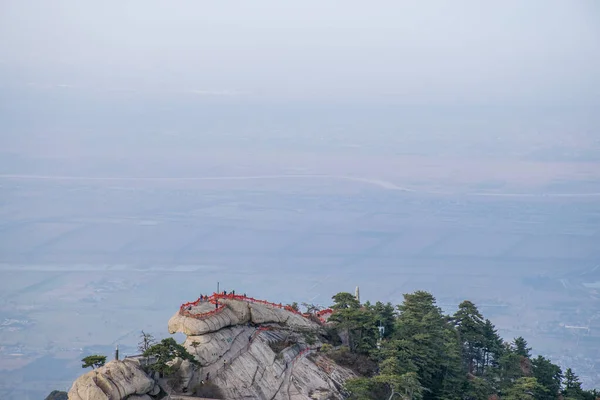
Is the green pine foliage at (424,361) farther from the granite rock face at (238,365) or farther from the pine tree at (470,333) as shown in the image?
the granite rock face at (238,365)

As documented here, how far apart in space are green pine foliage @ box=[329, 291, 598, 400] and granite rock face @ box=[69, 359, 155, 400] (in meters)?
12.8

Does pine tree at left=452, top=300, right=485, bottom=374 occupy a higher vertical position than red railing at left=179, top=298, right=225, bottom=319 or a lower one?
lower

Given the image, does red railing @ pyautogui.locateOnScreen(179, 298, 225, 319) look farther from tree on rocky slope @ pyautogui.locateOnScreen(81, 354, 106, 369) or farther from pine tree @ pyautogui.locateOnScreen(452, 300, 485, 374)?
pine tree @ pyautogui.locateOnScreen(452, 300, 485, 374)

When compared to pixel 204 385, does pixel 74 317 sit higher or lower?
lower

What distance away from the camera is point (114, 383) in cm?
4553

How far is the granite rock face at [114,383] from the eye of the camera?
44656 millimetres

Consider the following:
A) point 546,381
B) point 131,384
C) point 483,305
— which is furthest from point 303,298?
point 131,384

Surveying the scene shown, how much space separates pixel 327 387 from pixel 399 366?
216 inches

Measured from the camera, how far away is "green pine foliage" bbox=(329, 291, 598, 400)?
54000 mm

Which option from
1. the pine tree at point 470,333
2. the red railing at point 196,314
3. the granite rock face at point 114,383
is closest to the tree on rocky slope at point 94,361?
the granite rock face at point 114,383

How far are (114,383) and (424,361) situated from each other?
22.3 metres

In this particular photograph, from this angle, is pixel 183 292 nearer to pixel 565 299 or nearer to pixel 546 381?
pixel 565 299

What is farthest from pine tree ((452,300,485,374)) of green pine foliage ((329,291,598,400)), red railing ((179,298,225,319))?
red railing ((179,298,225,319))

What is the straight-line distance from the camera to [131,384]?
46.3m
